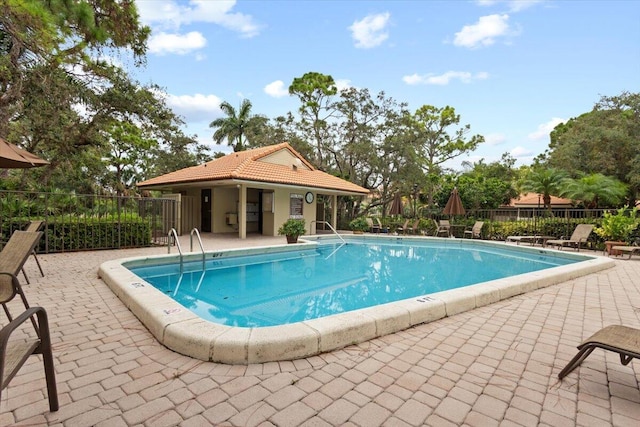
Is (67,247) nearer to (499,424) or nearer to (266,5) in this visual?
(266,5)

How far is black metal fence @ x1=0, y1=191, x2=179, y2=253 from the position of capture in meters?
8.58

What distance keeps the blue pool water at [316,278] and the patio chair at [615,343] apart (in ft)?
11.5

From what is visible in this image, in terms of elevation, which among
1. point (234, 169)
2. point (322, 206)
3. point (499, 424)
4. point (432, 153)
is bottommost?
point (499, 424)

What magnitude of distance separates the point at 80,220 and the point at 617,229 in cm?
1757

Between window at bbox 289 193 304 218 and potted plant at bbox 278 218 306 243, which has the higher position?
window at bbox 289 193 304 218

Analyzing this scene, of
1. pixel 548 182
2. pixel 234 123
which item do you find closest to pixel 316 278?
pixel 548 182

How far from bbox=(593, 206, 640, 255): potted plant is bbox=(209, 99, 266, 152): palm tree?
83.8 ft

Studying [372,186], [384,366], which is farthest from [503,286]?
[372,186]

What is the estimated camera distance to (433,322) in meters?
4.18

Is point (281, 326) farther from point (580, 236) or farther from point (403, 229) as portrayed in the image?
point (403, 229)

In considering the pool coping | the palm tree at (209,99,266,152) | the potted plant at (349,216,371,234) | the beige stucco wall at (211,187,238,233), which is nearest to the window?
the beige stucco wall at (211,187,238,233)

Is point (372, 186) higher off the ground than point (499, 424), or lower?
higher

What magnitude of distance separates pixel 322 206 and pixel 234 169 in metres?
8.11

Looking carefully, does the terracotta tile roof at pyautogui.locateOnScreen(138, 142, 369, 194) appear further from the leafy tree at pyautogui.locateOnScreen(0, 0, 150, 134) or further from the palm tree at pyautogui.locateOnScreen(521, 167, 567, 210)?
the palm tree at pyautogui.locateOnScreen(521, 167, 567, 210)
